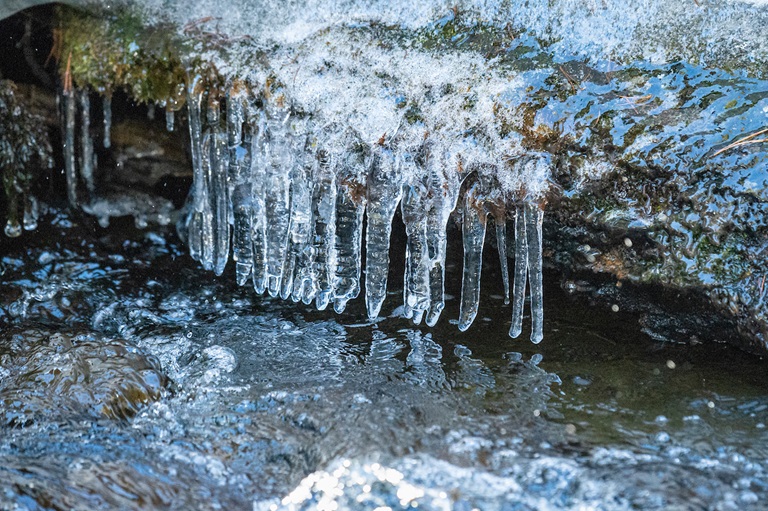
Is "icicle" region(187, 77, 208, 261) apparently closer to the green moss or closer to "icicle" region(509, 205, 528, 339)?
the green moss

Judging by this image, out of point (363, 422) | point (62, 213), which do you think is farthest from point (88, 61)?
point (363, 422)

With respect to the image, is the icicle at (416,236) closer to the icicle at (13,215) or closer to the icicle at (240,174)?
the icicle at (240,174)

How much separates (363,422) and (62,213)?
2.79m

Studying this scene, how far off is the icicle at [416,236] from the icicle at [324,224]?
0.37 metres


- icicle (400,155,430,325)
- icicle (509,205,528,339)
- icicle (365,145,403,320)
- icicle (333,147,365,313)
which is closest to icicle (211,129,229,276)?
icicle (333,147,365,313)

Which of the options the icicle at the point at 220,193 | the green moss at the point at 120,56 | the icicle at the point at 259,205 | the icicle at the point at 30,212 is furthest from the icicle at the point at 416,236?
the icicle at the point at 30,212

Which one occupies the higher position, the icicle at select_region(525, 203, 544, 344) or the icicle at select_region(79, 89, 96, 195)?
the icicle at select_region(79, 89, 96, 195)

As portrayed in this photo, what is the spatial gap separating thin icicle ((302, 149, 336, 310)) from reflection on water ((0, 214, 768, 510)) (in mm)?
313

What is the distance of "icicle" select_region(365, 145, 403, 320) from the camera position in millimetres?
3508

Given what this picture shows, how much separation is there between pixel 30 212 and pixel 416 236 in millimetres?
2615

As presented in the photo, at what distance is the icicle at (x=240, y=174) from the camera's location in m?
3.71

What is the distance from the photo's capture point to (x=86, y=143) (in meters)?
4.41

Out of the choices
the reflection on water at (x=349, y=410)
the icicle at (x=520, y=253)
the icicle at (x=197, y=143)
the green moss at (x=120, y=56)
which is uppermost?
the green moss at (x=120, y=56)

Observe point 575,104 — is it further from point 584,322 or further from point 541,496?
point 541,496
